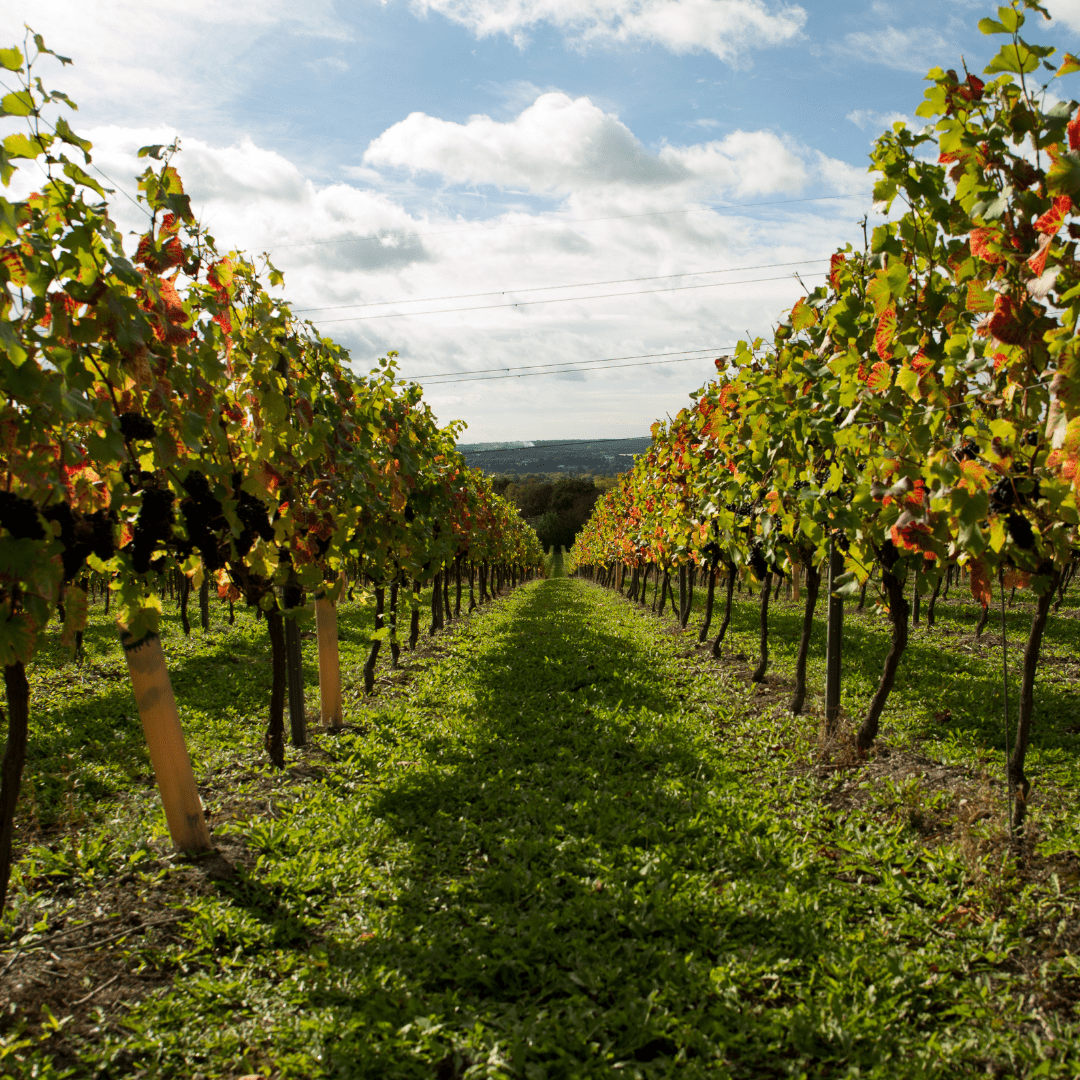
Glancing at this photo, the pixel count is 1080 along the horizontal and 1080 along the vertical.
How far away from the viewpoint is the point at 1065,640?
401 inches

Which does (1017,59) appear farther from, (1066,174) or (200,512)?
(200,512)

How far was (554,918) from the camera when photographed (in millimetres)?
3475

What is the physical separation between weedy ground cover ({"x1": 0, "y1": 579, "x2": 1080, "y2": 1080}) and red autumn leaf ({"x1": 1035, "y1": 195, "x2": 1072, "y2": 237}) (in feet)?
9.51

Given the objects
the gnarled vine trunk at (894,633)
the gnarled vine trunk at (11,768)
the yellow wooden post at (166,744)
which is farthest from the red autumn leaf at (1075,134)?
the yellow wooden post at (166,744)

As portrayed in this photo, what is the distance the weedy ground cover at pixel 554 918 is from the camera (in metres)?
2.62

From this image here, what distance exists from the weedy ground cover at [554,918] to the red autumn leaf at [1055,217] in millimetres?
2899

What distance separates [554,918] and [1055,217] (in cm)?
364

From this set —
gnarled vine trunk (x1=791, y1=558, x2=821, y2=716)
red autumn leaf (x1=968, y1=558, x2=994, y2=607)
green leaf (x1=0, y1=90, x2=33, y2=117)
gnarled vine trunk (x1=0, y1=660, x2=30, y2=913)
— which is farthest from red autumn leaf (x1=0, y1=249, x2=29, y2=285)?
gnarled vine trunk (x1=791, y1=558, x2=821, y2=716)

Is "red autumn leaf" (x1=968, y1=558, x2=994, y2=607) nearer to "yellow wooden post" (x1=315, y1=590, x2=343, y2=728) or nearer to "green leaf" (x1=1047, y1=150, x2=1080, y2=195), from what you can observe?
"green leaf" (x1=1047, y1=150, x2=1080, y2=195)

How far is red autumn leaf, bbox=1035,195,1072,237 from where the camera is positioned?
7.78ft

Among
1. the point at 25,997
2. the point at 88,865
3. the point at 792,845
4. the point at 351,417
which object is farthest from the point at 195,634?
the point at 792,845

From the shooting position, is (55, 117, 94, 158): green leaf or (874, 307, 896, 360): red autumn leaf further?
(874, 307, 896, 360): red autumn leaf

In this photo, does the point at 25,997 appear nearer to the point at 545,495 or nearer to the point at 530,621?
the point at 530,621

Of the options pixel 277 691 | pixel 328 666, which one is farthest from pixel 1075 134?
pixel 328 666
